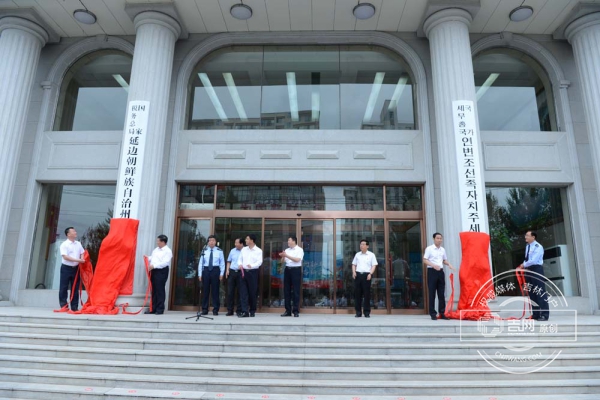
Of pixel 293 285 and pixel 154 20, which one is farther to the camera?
pixel 154 20

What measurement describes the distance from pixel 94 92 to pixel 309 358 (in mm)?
8795

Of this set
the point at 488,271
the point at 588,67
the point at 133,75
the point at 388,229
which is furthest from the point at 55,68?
the point at 588,67

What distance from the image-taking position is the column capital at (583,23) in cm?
881

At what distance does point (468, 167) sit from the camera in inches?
314

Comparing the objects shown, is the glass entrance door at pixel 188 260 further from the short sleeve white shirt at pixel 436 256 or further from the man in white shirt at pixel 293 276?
the short sleeve white shirt at pixel 436 256

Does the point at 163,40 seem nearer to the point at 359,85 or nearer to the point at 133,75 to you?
the point at 133,75

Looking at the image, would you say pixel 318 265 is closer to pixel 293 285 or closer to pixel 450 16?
pixel 293 285

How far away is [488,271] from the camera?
24.0ft

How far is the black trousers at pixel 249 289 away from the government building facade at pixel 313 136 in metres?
1.14

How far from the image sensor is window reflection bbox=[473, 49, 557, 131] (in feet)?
31.0

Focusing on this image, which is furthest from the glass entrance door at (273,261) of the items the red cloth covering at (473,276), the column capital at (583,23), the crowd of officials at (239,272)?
the column capital at (583,23)

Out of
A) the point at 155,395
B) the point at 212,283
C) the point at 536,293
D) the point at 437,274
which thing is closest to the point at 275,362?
the point at 155,395

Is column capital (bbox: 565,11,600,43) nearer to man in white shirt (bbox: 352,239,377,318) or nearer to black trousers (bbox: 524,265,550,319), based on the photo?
black trousers (bbox: 524,265,550,319)

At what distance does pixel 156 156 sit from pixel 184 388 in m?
5.26
